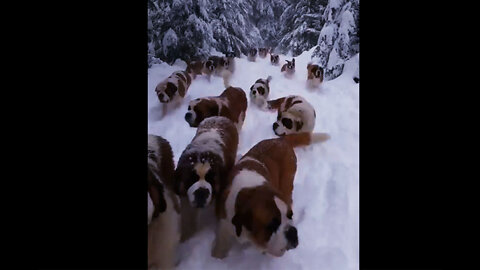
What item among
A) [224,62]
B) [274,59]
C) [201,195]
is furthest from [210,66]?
[201,195]

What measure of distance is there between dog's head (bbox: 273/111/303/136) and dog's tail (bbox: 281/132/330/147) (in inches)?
1.1

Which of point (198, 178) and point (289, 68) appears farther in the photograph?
point (289, 68)

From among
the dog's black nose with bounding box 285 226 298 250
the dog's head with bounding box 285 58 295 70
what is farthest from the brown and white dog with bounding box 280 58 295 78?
the dog's black nose with bounding box 285 226 298 250

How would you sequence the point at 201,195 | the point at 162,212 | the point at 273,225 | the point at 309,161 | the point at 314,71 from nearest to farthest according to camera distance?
the point at 273,225 → the point at 201,195 → the point at 162,212 → the point at 309,161 → the point at 314,71

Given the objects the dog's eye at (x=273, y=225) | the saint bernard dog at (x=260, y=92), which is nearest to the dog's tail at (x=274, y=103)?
the saint bernard dog at (x=260, y=92)

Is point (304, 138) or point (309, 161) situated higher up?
point (304, 138)

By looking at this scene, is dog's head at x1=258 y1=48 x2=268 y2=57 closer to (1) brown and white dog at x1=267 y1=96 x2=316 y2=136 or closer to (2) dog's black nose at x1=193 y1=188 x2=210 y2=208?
(1) brown and white dog at x1=267 y1=96 x2=316 y2=136

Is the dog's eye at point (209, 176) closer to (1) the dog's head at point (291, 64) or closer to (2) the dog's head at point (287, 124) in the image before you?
(2) the dog's head at point (287, 124)

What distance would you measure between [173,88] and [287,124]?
0.67 meters

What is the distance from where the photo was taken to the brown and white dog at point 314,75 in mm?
2297

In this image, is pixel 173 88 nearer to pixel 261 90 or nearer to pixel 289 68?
pixel 261 90

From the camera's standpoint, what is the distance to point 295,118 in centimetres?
223
